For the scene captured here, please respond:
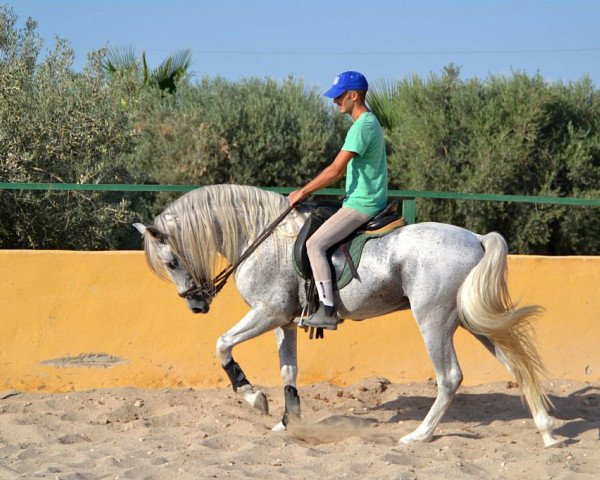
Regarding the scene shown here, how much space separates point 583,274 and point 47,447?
13.8 feet

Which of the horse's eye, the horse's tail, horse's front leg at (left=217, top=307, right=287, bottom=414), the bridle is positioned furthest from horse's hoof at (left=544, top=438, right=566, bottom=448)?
the horse's eye

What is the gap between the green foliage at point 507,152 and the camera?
15.5 meters

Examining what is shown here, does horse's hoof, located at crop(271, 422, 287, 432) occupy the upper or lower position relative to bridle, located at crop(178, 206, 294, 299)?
lower

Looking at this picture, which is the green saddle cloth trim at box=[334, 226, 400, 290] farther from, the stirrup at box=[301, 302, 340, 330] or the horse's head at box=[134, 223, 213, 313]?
the horse's head at box=[134, 223, 213, 313]

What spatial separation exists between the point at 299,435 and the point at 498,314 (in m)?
1.46

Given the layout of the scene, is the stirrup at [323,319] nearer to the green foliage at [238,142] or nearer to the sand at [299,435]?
the sand at [299,435]

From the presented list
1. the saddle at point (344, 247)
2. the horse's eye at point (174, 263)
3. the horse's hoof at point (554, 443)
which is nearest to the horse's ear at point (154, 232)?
the horse's eye at point (174, 263)

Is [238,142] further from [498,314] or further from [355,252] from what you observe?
[498,314]

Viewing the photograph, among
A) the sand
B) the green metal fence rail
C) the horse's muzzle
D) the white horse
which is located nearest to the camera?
the sand

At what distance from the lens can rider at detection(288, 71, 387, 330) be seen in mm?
5812

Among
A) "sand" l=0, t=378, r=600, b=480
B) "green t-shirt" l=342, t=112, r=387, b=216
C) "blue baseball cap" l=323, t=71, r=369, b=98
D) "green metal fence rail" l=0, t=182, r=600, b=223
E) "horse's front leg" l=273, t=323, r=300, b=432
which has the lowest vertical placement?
"sand" l=0, t=378, r=600, b=480

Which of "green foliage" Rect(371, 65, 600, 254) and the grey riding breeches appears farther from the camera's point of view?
"green foliage" Rect(371, 65, 600, 254)

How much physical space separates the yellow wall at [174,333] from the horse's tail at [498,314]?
1542 mm

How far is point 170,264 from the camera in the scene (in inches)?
241
